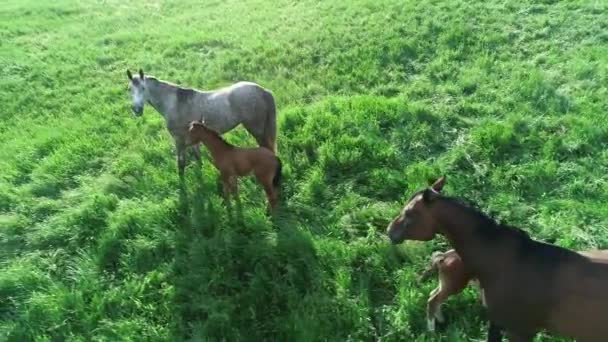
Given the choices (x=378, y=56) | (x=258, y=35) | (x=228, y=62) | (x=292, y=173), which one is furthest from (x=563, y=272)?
(x=258, y=35)

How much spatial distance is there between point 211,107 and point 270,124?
2.79ft

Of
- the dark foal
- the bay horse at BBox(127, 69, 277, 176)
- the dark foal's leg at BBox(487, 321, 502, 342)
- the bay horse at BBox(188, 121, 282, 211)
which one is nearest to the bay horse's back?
the bay horse at BBox(127, 69, 277, 176)

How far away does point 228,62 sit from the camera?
1069 cm

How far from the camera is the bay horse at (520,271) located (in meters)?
3.76

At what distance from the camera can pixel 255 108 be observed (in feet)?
23.2

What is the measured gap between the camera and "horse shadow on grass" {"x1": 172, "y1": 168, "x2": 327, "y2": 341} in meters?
4.95

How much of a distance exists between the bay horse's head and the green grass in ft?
2.51

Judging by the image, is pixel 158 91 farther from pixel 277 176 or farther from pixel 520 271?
pixel 520 271

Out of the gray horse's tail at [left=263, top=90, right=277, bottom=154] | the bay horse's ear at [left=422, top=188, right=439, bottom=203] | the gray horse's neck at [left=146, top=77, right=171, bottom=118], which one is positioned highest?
the bay horse's ear at [left=422, top=188, right=439, bottom=203]

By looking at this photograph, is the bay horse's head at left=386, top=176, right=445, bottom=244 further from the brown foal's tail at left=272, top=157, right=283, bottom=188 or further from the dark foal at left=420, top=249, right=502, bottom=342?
the brown foal's tail at left=272, top=157, right=283, bottom=188

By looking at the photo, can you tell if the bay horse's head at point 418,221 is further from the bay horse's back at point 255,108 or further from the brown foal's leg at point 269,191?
the bay horse's back at point 255,108

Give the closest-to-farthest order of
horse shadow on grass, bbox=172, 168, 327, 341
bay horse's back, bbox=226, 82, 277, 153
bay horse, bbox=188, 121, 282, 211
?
horse shadow on grass, bbox=172, 168, 327, 341
bay horse, bbox=188, 121, 282, 211
bay horse's back, bbox=226, 82, 277, 153

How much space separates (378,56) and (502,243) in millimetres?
6512

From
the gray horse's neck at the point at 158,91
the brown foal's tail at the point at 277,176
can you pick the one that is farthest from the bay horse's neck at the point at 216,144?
the gray horse's neck at the point at 158,91
